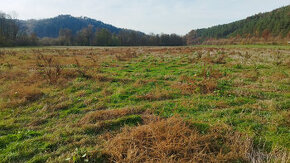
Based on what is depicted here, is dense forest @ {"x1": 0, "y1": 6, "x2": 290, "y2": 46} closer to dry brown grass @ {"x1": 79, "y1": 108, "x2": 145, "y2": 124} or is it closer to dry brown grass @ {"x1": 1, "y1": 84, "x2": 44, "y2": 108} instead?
dry brown grass @ {"x1": 1, "y1": 84, "x2": 44, "y2": 108}

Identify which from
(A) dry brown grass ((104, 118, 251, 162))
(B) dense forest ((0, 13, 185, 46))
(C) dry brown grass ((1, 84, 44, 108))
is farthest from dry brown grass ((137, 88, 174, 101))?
(B) dense forest ((0, 13, 185, 46))

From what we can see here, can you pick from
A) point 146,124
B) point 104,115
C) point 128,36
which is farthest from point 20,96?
point 128,36

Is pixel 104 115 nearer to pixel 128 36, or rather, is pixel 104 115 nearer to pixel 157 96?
pixel 157 96

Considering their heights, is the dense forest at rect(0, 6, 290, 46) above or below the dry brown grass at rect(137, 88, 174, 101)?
above

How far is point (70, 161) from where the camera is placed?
3.12 m

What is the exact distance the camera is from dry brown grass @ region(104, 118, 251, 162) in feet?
10.4

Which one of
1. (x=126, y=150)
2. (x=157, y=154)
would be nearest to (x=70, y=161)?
(x=126, y=150)


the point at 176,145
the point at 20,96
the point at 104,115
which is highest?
the point at 20,96

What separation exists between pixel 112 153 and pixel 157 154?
38.4 inches

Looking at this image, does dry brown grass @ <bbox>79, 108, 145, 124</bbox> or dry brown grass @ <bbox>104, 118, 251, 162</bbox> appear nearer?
dry brown grass @ <bbox>104, 118, 251, 162</bbox>

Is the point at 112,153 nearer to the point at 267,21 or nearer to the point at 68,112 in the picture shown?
the point at 68,112

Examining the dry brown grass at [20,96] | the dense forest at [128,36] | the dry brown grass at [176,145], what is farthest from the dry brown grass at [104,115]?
the dense forest at [128,36]

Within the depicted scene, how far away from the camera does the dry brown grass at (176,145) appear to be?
3170 millimetres

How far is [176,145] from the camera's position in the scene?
11.2ft
